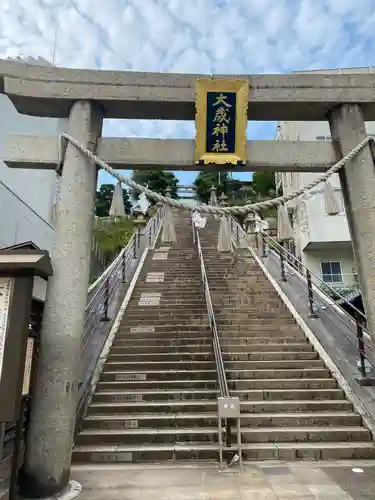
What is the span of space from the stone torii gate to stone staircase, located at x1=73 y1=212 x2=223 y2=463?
1705 millimetres

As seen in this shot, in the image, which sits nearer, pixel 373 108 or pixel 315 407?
pixel 373 108

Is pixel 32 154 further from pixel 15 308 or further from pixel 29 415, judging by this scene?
pixel 29 415

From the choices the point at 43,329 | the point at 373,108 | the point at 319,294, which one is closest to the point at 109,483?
the point at 43,329

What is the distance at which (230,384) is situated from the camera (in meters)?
6.48

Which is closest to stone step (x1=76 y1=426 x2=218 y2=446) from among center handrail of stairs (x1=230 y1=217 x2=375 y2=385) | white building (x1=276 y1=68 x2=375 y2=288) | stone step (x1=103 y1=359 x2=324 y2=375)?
stone step (x1=103 y1=359 x2=324 y2=375)

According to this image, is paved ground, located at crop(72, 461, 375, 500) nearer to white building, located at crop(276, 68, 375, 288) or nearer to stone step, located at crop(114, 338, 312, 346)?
stone step, located at crop(114, 338, 312, 346)

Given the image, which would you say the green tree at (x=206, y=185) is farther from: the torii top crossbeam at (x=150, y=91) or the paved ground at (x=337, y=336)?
the torii top crossbeam at (x=150, y=91)

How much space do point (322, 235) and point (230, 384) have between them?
11.7 meters

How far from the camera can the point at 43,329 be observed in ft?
13.7

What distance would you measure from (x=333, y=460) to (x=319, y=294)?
5018 millimetres

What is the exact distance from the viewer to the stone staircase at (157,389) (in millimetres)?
5172

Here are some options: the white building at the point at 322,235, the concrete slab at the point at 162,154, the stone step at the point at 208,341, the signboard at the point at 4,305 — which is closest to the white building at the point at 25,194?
the concrete slab at the point at 162,154

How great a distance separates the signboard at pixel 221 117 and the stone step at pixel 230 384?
3.94 m

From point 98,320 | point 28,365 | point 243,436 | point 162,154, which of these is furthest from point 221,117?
point 98,320
